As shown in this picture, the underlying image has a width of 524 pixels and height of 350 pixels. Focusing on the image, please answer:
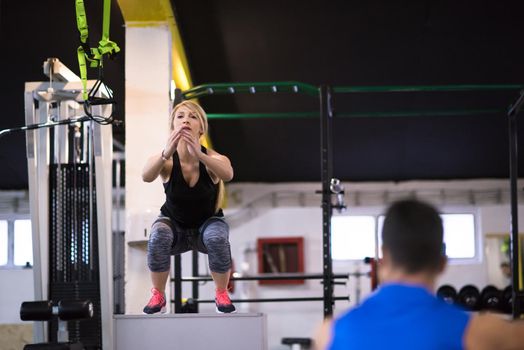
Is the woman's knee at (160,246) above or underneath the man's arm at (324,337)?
above

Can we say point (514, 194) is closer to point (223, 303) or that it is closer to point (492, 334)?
point (223, 303)

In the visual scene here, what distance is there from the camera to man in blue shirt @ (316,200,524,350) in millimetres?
1414

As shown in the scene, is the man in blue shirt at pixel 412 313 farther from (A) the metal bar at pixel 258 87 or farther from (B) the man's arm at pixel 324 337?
(A) the metal bar at pixel 258 87

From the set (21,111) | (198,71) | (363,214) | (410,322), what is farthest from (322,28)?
(410,322)

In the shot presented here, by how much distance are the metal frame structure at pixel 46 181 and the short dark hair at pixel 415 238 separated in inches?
96.7

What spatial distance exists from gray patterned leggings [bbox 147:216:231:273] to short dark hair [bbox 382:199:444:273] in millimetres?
2161

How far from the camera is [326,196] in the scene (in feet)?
14.2

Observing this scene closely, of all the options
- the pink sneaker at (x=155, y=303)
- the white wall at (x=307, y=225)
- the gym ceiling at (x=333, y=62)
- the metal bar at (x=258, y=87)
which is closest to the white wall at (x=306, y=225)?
the white wall at (x=307, y=225)

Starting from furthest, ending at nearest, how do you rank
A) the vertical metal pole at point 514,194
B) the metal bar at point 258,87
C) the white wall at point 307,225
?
the white wall at point 307,225
the vertical metal pole at point 514,194
the metal bar at point 258,87

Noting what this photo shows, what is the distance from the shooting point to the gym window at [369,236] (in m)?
9.70

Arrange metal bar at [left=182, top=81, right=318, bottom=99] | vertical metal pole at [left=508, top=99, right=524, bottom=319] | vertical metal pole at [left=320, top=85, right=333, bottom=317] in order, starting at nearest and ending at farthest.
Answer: vertical metal pole at [left=320, top=85, right=333, bottom=317] < metal bar at [left=182, top=81, right=318, bottom=99] < vertical metal pole at [left=508, top=99, right=524, bottom=319]

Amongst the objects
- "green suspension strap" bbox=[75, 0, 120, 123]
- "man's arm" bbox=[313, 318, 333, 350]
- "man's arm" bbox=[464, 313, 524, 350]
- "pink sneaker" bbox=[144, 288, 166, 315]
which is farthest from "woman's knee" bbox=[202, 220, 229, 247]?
"man's arm" bbox=[464, 313, 524, 350]

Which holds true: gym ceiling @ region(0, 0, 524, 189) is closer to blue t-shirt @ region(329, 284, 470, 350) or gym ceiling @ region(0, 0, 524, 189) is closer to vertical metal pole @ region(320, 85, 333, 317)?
vertical metal pole @ region(320, 85, 333, 317)

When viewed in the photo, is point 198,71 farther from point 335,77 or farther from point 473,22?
point 473,22
